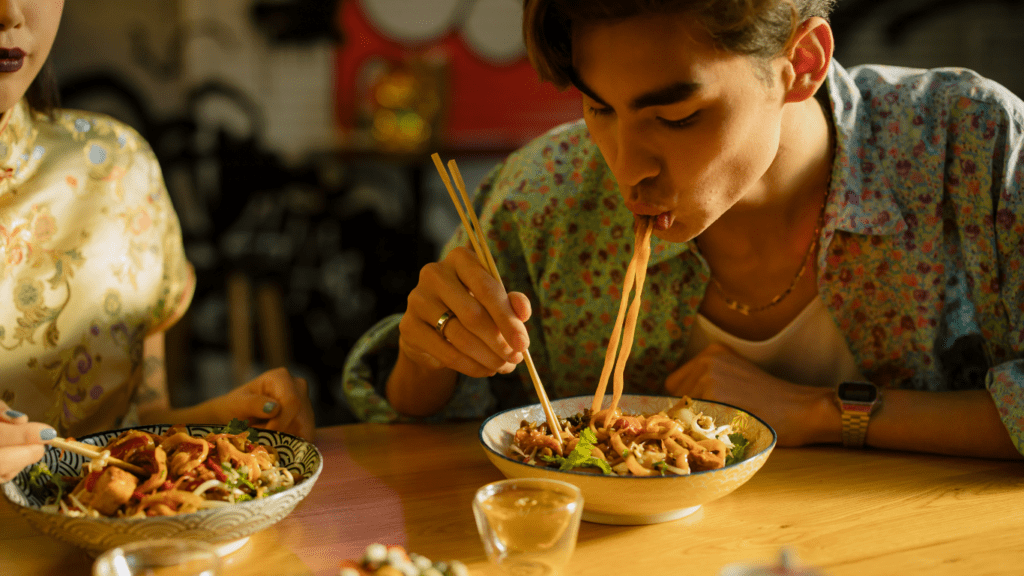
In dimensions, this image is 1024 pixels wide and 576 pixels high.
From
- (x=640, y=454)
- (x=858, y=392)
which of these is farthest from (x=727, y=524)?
(x=858, y=392)

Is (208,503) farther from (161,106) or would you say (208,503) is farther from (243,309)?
(161,106)

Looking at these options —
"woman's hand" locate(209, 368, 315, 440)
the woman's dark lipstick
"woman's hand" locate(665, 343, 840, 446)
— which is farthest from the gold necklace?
the woman's dark lipstick

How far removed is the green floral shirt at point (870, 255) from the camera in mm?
1502

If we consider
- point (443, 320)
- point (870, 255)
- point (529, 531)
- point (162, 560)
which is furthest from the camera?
point (870, 255)

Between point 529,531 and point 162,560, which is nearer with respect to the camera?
point 162,560

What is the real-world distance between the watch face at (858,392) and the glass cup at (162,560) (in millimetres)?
1068

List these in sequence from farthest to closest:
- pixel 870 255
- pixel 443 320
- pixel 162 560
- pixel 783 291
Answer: pixel 783 291 < pixel 870 255 < pixel 443 320 < pixel 162 560

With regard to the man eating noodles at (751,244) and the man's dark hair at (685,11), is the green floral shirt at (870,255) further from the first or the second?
the man's dark hair at (685,11)

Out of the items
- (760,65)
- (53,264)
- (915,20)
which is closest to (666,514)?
(760,65)

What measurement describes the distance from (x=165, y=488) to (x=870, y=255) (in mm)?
1292

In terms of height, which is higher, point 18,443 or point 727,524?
point 18,443

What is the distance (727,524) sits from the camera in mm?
1097

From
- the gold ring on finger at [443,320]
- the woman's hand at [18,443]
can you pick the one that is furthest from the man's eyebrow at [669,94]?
the woman's hand at [18,443]

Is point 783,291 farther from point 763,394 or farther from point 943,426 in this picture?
point 943,426
